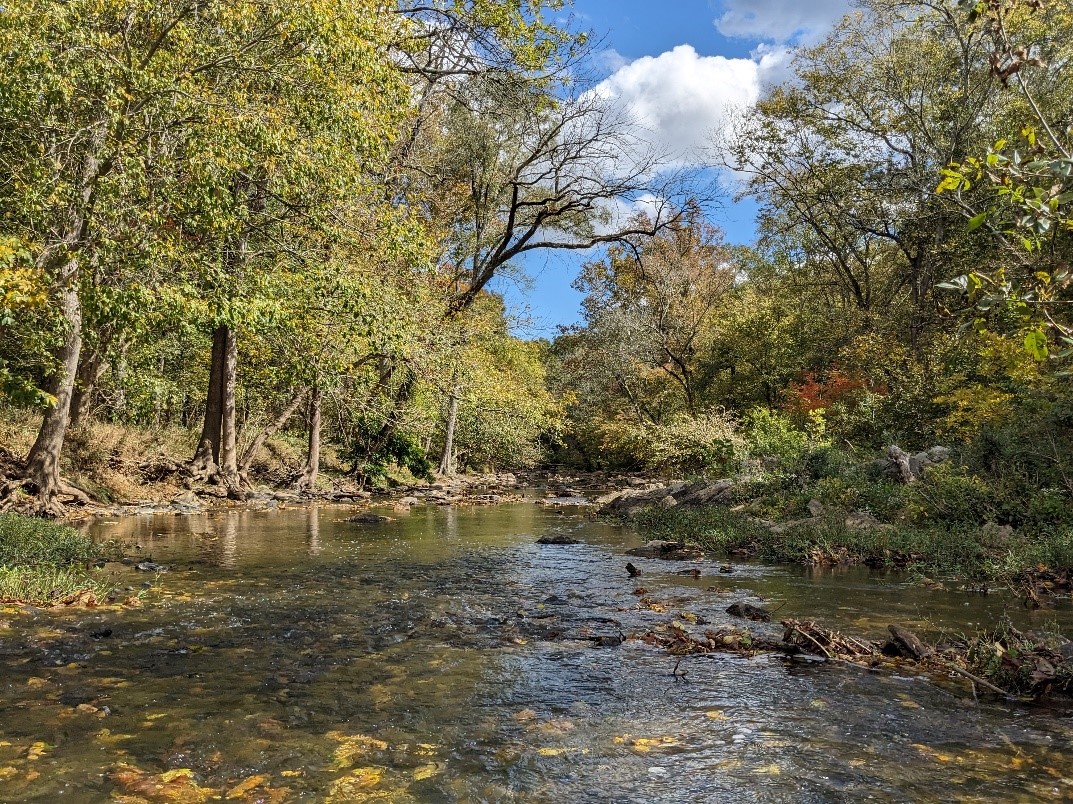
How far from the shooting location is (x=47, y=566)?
9258mm

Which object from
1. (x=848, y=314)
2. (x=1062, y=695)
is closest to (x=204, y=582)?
(x=1062, y=695)

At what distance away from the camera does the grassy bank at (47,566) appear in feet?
25.6

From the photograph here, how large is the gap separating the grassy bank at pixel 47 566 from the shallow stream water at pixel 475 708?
20.6 inches

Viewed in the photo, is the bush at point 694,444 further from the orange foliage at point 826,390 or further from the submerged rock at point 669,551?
the submerged rock at point 669,551

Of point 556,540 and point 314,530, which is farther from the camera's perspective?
point 314,530

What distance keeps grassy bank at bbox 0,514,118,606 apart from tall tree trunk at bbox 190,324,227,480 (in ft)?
31.7

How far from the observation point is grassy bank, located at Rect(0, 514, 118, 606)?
779cm

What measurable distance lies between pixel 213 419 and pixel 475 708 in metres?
18.0

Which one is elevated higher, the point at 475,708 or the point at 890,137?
the point at 890,137

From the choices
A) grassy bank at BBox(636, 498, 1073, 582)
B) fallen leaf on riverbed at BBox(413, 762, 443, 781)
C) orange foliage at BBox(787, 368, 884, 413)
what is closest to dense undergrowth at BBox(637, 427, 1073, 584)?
grassy bank at BBox(636, 498, 1073, 582)

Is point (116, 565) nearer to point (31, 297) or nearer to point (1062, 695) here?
point (31, 297)

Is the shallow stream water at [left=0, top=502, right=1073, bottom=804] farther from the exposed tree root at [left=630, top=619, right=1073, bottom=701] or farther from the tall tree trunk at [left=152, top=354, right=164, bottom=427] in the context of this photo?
the tall tree trunk at [left=152, top=354, right=164, bottom=427]

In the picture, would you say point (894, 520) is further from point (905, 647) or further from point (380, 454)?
point (380, 454)

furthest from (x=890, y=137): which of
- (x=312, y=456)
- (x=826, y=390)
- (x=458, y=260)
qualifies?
(x=312, y=456)
